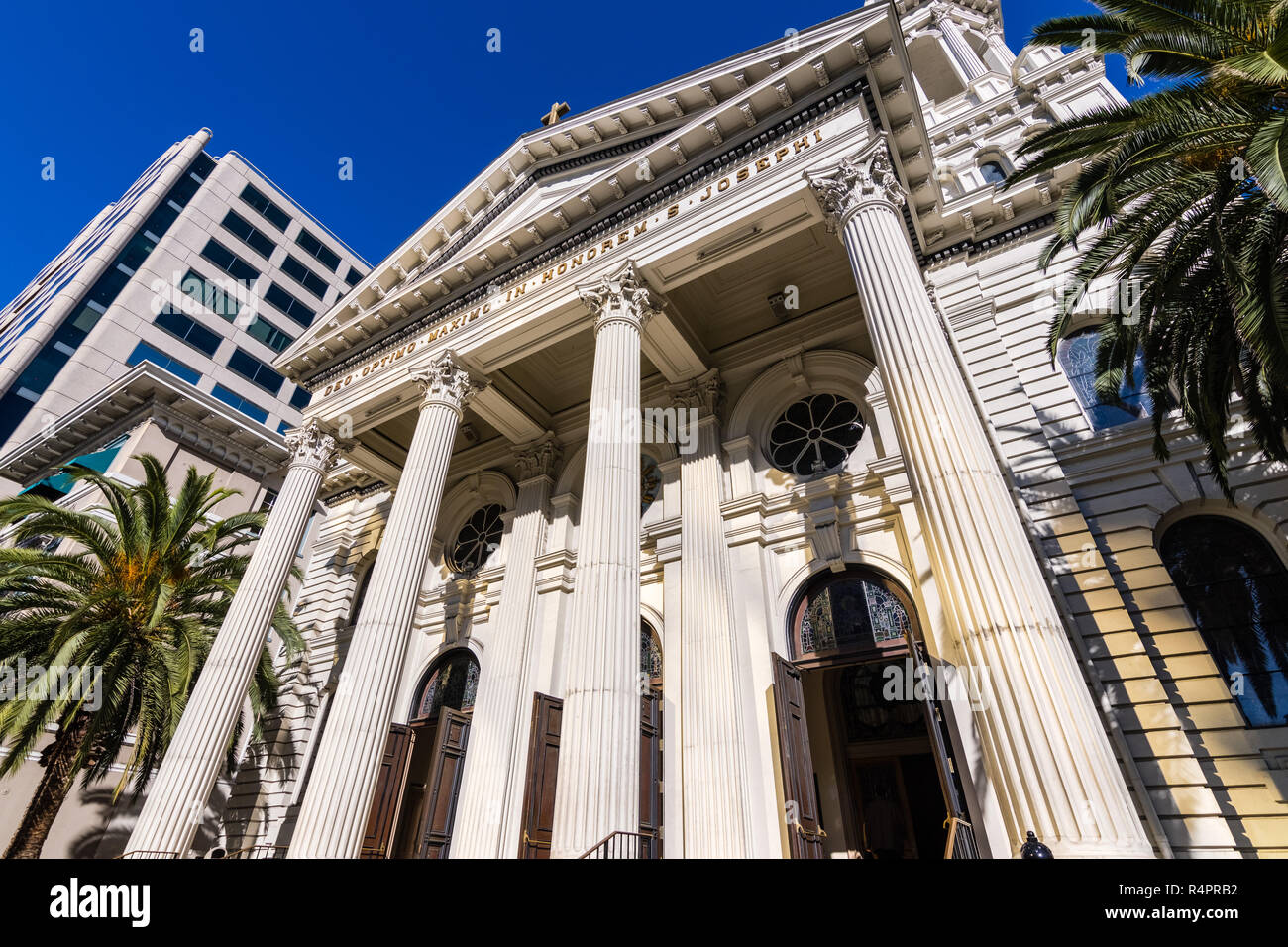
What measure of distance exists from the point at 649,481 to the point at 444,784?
7910mm

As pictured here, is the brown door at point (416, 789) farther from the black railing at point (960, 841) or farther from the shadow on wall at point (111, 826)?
the black railing at point (960, 841)

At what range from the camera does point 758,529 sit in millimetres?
12500

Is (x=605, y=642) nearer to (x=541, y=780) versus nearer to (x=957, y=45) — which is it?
(x=541, y=780)

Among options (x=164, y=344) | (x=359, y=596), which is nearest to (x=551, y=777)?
(x=359, y=596)

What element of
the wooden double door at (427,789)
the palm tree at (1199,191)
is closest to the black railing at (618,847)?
the wooden double door at (427,789)

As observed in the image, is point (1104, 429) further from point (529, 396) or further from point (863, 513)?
point (529, 396)

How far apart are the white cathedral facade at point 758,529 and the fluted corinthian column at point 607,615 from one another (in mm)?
58

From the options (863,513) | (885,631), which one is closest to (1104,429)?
(863,513)

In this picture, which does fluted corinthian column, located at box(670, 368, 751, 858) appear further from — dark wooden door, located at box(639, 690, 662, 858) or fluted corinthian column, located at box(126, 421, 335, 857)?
fluted corinthian column, located at box(126, 421, 335, 857)

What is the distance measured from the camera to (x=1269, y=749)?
7535mm

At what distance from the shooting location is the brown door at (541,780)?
9.59 meters

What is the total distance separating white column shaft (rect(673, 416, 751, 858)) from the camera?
383 inches

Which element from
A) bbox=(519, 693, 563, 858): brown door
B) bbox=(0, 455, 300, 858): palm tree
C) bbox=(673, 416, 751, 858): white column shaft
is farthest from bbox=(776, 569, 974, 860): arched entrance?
bbox=(0, 455, 300, 858): palm tree
